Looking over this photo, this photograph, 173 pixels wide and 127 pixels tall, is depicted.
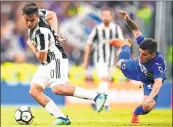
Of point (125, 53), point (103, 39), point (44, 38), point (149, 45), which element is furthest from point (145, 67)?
point (103, 39)

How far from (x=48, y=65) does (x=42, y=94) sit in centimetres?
50

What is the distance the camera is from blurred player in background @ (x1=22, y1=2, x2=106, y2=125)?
1167 cm

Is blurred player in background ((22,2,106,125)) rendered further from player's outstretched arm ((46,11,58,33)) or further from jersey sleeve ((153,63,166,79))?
jersey sleeve ((153,63,166,79))

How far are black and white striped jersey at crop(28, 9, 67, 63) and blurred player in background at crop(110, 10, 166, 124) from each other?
1.30 metres

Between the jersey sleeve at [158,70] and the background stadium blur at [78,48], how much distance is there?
5.42m

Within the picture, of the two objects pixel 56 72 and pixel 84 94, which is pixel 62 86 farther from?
pixel 84 94

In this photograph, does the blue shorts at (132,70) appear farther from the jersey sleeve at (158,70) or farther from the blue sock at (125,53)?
the jersey sleeve at (158,70)

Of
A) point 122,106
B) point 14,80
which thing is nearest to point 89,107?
point 122,106

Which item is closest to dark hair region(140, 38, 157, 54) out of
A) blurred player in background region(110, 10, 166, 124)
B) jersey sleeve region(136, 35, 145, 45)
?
blurred player in background region(110, 10, 166, 124)

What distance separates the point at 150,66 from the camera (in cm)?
1230

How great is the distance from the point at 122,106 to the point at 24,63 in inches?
139

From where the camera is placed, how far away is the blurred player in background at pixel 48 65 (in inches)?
460

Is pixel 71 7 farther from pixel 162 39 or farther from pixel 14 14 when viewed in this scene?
pixel 162 39

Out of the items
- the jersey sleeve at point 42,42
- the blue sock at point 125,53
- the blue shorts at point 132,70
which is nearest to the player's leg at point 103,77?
the blue sock at point 125,53
